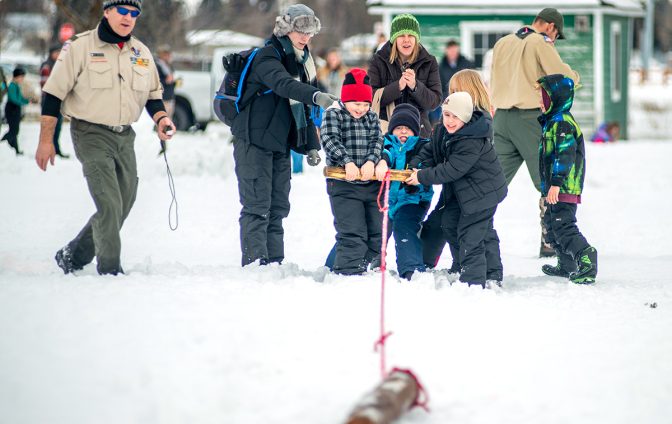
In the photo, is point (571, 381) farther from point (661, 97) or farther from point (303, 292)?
point (661, 97)

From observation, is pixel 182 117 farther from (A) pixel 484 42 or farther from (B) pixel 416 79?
(B) pixel 416 79

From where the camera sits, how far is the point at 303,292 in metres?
5.88

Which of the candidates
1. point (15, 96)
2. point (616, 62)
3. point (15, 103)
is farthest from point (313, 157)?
point (616, 62)

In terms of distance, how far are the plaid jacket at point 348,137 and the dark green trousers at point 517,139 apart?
1.97m

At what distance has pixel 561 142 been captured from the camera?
735cm

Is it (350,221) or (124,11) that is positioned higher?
(124,11)

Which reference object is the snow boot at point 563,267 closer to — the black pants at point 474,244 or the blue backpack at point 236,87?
the black pants at point 474,244

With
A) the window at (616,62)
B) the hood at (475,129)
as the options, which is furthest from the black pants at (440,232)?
the window at (616,62)

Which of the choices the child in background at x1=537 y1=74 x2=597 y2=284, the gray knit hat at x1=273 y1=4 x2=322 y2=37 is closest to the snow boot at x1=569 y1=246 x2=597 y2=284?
the child in background at x1=537 y1=74 x2=597 y2=284

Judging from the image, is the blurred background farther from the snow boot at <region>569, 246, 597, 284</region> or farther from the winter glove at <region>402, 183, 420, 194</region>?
the snow boot at <region>569, 246, 597, 284</region>

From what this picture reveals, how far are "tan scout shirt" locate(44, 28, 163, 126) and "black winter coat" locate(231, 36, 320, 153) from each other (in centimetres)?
73

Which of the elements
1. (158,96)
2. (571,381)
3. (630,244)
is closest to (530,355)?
A: (571,381)

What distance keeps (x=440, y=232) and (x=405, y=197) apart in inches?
14.0

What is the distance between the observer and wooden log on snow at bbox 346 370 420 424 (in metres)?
3.97
